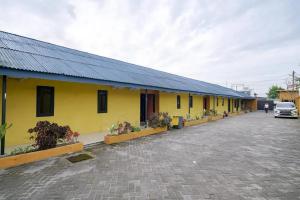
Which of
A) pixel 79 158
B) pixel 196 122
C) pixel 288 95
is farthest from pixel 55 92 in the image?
pixel 288 95

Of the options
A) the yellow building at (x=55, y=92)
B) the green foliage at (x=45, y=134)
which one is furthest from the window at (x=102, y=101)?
the green foliage at (x=45, y=134)

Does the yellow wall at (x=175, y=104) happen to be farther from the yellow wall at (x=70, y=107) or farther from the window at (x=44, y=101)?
the window at (x=44, y=101)

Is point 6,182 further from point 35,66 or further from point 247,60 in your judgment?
point 247,60

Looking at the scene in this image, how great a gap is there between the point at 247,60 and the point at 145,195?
96.5 ft

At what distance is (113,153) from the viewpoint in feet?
22.1

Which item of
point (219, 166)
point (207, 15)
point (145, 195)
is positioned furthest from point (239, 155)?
point (207, 15)

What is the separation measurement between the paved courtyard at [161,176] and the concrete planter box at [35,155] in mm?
268

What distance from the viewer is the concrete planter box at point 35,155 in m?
5.15

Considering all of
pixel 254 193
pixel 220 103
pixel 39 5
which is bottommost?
pixel 254 193

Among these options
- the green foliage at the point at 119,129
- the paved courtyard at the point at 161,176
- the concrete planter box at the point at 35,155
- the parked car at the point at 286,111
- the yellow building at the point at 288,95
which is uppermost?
the yellow building at the point at 288,95

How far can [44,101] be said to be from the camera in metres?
7.91

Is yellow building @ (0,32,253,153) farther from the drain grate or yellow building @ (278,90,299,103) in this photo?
yellow building @ (278,90,299,103)

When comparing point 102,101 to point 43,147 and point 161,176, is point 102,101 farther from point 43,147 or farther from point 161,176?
point 161,176

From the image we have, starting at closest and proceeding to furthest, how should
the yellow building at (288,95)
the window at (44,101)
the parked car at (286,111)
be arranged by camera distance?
the window at (44,101)
the parked car at (286,111)
the yellow building at (288,95)
